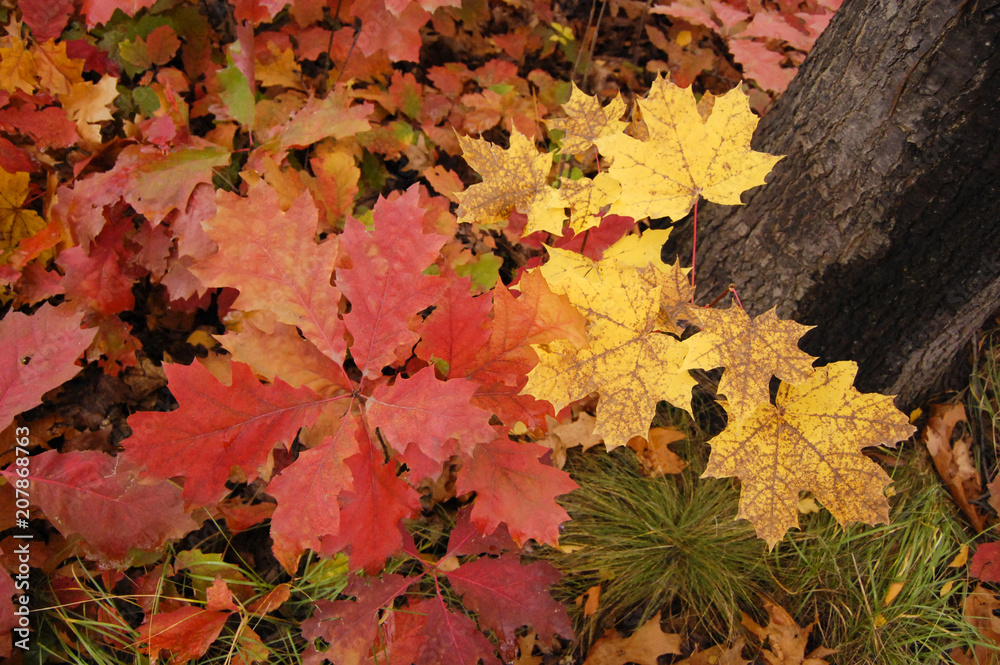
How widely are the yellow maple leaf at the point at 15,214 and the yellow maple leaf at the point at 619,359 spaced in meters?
1.46

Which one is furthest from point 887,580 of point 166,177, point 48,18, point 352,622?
point 48,18

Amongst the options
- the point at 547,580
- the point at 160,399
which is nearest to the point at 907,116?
the point at 547,580

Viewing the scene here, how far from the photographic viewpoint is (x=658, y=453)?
5.67ft

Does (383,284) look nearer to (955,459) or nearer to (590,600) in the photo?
(590,600)

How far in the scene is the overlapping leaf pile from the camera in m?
0.93

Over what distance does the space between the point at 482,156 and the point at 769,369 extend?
701mm

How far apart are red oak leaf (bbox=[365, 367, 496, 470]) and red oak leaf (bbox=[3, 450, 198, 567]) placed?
62 centimetres

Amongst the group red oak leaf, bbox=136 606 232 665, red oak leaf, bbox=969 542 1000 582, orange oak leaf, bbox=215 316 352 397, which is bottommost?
red oak leaf, bbox=136 606 232 665

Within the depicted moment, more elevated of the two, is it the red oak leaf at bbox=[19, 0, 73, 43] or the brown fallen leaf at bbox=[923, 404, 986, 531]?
the brown fallen leaf at bbox=[923, 404, 986, 531]

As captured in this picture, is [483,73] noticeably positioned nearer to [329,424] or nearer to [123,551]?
[329,424]

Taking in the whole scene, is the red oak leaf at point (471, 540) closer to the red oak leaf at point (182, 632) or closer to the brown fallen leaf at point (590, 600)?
the brown fallen leaf at point (590, 600)

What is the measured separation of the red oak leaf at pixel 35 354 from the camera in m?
1.14

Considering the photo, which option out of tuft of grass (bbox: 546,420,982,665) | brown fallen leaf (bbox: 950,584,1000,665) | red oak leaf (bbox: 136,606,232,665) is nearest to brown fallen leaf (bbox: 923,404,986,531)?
tuft of grass (bbox: 546,420,982,665)

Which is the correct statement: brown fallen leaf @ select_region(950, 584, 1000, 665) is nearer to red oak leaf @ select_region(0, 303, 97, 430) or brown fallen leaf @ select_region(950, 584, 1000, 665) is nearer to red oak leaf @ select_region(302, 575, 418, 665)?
red oak leaf @ select_region(302, 575, 418, 665)
